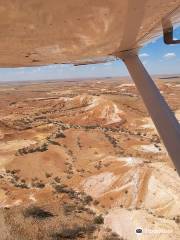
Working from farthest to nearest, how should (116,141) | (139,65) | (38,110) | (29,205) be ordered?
(38,110)
(116,141)
(29,205)
(139,65)

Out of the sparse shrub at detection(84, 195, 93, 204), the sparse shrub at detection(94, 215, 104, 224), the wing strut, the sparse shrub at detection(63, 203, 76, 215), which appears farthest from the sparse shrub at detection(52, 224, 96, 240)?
the wing strut

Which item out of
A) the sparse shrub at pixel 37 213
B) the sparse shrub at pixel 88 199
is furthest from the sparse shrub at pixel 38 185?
the sparse shrub at pixel 37 213

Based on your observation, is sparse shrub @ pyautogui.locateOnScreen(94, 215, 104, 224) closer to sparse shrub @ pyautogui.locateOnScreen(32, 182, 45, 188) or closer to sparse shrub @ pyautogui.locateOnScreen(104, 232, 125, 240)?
sparse shrub @ pyautogui.locateOnScreen(104, 232, 125, 240)

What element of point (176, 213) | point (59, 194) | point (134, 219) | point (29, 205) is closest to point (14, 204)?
point (29, 205)

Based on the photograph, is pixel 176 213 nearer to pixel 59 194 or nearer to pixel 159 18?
pixel 59 194

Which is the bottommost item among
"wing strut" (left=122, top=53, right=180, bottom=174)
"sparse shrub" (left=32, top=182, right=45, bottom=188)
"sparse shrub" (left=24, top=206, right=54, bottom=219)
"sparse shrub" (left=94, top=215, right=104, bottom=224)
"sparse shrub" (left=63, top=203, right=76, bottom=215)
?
"sparse shrub" (left=94, top=215, right=104, bottom=224)

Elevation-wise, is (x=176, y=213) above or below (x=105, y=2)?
below
